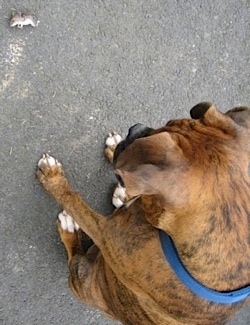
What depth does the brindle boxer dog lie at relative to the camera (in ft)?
7.96

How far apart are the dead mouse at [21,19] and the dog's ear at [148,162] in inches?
56.5

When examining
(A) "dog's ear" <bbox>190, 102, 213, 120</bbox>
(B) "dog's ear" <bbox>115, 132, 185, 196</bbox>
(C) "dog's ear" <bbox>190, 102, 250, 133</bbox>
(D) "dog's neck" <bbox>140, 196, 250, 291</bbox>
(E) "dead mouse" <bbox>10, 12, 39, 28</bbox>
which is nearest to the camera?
(B) "dog's ear" <bbox>115, 132, 185, 196</bbox>

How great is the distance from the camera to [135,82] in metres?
3.90

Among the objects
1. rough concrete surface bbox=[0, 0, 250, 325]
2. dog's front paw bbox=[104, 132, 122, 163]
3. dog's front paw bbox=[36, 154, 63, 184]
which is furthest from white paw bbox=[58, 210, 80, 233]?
dog's front paw bbox=[104, 132, 122, 163]

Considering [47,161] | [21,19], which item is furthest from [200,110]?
[21,19]

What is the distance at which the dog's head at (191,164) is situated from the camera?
2.38m

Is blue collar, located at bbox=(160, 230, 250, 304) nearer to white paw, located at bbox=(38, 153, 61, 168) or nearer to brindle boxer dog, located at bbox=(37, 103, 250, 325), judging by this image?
brindle boxer dog, located at bbox=(37, 103, 250, 325)

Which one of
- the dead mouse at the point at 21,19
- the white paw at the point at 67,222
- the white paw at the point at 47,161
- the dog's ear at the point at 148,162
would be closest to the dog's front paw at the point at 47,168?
the white paw at the point at 47,161

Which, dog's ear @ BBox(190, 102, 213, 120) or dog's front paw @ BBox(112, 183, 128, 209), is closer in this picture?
dog's ear @ BBox(190, 102, 213, 120)

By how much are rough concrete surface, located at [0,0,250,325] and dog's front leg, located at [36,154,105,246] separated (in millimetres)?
71

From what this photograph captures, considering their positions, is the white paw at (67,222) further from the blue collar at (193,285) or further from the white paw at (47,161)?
the blue collar at (193,285)

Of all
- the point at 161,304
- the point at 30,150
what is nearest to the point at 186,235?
the point at 161,304

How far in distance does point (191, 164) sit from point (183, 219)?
0.76 ft

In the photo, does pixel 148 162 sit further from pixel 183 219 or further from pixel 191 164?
pixel 183 219
